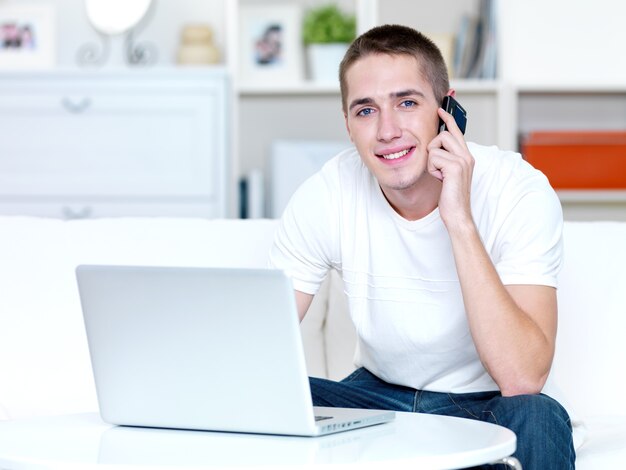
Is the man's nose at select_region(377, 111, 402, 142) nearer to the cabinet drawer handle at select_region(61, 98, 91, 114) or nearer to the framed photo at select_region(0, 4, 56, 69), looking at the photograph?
the cabinet drawer handle at select_region(61, 98, 91, 114)

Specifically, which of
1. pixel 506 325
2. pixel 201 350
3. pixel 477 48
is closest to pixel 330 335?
pixel 506 325

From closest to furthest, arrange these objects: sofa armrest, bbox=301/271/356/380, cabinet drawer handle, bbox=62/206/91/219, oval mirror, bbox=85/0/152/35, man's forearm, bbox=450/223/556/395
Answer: man's forearm, bbox=450/223/556/395, sofa armrest, bbox=301/271/356/380, cabinet drawer handle, bbox=62/206/91/219, oval mirror, bbox=85/0/152/35

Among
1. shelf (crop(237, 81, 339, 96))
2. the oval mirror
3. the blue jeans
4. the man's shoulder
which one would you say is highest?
the oval mirror

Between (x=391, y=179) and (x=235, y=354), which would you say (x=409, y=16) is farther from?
(x=235, y=354)

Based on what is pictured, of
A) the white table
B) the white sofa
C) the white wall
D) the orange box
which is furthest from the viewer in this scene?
the white wall

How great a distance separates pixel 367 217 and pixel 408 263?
0.40 ft

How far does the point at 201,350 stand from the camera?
1.31m

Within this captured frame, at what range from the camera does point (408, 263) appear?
6.08ft

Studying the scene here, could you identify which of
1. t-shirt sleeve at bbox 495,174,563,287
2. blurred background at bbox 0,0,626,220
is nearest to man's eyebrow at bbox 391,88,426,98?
t-shirt sleeve at bbox 495,174,563,287

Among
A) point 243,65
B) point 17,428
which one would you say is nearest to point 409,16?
point 243,65

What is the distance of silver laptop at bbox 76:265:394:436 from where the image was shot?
126 cm

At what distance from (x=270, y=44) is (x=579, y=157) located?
3.93ft

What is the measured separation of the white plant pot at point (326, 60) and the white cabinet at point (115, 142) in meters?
0.37

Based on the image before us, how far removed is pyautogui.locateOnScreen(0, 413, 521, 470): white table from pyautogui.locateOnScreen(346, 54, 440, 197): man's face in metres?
0.55
